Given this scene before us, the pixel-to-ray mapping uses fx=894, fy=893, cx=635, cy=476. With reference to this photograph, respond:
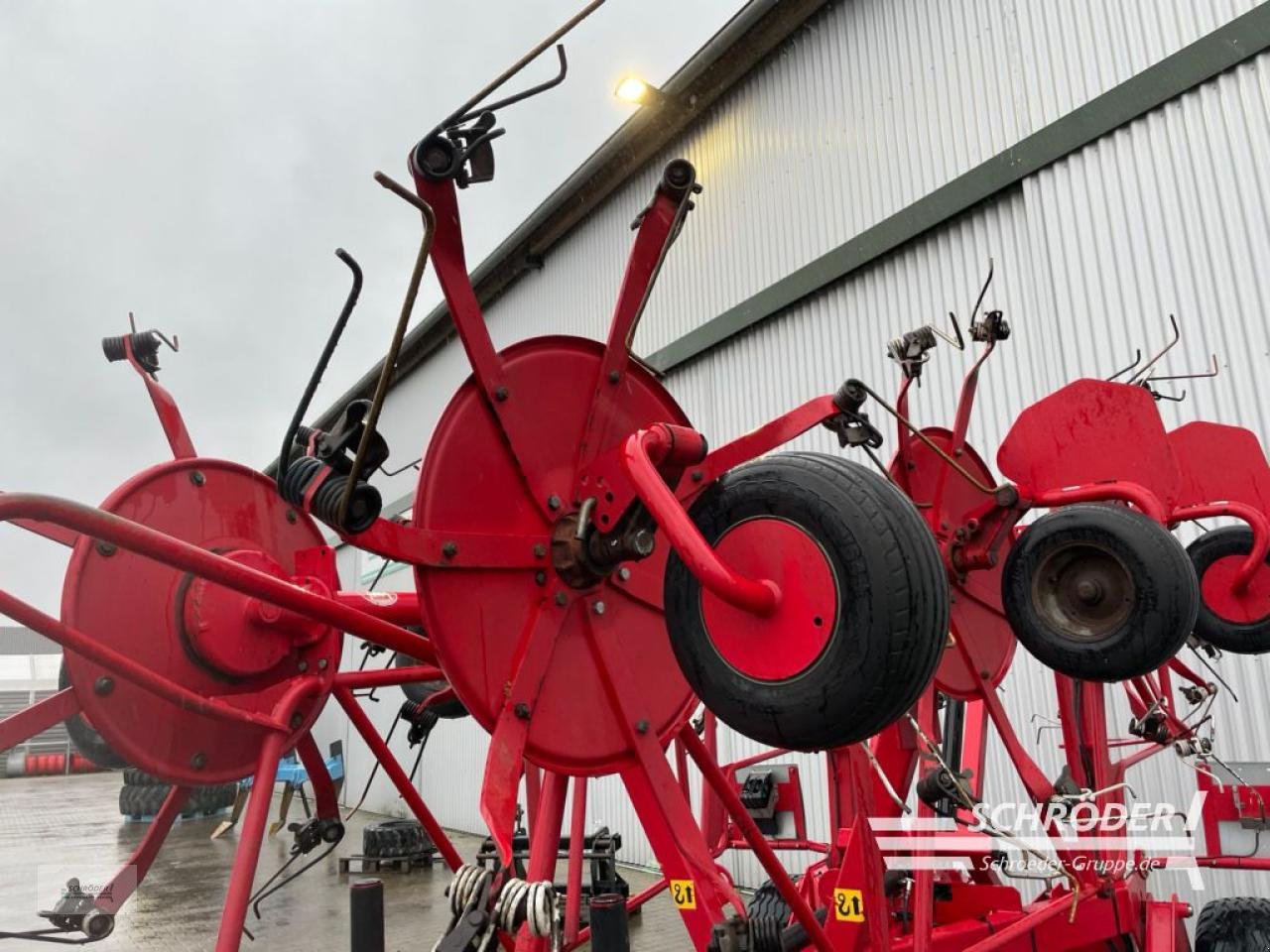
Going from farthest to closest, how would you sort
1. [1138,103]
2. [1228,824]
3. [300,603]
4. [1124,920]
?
[1138,103]
[1228,824]
[1124,920]
[300,603]

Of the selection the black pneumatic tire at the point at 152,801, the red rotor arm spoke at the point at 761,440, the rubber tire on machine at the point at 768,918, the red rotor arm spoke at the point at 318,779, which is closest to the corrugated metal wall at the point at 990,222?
the rubber tire on machine at the point at 768,918

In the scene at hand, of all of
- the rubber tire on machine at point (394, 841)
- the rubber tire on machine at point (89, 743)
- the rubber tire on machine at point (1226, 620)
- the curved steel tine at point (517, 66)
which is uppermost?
the curved steel tine at point (517, 66)

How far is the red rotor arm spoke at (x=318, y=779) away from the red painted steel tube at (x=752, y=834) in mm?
1773

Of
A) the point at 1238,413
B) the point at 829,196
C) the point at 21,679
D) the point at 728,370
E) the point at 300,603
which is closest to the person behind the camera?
the point at 300,603

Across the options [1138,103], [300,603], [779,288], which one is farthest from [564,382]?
[779,288]

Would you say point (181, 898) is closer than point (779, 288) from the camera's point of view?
No

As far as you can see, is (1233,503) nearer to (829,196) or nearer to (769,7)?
(829,196)

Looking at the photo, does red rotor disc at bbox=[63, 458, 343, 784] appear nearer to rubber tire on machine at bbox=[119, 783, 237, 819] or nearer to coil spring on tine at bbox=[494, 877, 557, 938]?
coil spring on tine at bbox=[494, 877, 557, 938]

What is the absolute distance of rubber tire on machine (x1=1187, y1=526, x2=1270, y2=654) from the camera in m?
3.70

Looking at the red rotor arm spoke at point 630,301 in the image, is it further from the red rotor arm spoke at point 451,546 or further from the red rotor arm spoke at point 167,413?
the red rotor arm spoke at point 167,413

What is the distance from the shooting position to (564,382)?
2.50 m

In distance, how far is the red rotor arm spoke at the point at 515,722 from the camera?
2.02 m

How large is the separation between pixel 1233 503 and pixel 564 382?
9.19 feet

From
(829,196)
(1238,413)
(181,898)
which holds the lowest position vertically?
(181,898)
